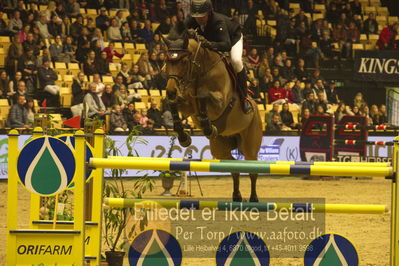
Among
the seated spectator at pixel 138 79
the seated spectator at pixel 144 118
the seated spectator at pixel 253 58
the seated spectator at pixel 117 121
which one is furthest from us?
the seated spectator at pixel 253 58

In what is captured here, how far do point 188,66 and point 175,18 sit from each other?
12455 millimetres

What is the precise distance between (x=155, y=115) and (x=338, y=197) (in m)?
4.95

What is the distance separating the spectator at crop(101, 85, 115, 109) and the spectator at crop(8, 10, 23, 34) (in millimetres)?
2751

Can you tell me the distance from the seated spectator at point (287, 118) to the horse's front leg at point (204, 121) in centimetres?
997

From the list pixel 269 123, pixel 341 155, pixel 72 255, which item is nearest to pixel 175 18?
pixel 269 123

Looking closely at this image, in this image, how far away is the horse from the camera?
7.07 meters

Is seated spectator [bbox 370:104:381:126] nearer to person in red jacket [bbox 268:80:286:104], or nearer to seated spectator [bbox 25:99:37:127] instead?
person in red jacket [bbox 268:80:286:104]

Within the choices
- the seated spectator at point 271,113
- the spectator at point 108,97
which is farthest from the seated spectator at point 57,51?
the seated spectator at point 271,113

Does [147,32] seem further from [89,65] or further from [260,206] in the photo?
[260,206]

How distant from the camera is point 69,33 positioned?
17.6 meters

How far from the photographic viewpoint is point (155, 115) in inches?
629

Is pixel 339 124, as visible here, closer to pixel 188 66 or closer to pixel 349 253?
pixel 188 66

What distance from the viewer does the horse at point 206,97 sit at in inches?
278

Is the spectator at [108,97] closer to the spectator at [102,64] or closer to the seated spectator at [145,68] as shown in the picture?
the spectator at [102,64]
